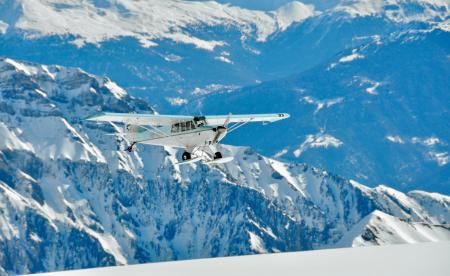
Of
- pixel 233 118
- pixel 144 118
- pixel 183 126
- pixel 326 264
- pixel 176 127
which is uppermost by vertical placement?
pixel 326 264

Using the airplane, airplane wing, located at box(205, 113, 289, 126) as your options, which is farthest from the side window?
airplane wing, located at box(205, 113, 289, 126)

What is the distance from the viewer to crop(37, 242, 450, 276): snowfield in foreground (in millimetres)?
39062

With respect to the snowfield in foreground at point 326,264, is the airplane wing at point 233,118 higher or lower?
lower

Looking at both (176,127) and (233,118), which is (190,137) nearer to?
(176,127)

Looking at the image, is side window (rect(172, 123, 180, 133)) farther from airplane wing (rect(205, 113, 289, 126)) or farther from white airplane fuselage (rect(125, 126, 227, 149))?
airplane wing (rect(205, 113, 289, 126))

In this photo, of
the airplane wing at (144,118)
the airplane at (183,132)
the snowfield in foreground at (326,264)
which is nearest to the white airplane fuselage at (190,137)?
the airplane at (183,132)

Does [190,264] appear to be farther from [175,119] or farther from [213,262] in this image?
[175,119]

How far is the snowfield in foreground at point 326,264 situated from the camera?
39.1 meters

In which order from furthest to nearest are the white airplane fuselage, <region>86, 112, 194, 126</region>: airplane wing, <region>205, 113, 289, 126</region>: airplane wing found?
<region>205, 113, 289, 126</region>: airplane wing, <region>86, 112, 194, 126</region>: airplane wing, the white airplane fuselage

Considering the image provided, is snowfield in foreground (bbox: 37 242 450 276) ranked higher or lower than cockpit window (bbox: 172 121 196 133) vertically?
higher

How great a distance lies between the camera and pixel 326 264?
1642 inches

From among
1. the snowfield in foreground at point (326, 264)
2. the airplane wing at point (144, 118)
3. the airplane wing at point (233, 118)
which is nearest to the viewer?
the snowfield in foreground at point (326, 264)

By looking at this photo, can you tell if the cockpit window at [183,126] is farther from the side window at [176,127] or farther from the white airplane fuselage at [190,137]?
the white airplane fuselage at [190,137]

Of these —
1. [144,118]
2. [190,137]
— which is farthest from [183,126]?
[144,118]
